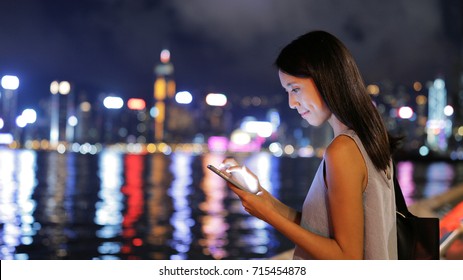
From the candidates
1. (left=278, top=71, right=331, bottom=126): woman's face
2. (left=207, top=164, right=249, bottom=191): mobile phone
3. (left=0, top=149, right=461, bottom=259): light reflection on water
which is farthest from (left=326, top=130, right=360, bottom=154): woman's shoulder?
(left=0, top=149, right=461, bottom=259): light reflection on water

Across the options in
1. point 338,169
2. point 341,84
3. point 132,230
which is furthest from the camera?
point 132,230

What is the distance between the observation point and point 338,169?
179 cm

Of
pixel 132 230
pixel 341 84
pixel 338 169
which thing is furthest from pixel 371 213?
pixel 132 230

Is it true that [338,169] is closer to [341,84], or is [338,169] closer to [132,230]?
[341,84]

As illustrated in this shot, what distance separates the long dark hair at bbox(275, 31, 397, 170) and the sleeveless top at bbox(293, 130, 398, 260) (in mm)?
40

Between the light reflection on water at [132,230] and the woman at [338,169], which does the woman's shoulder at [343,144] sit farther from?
the light reflection on water at [132,230]

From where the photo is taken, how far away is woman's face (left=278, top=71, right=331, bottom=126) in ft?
6.30

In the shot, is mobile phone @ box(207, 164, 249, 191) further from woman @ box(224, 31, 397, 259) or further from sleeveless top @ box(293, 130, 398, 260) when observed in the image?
sleeveless top @ box(293, 130, 398, 260)

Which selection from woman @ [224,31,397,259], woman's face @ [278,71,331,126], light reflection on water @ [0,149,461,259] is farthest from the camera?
light reflection on water @ [0,149,461,259]

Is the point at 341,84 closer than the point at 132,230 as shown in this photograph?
Yes

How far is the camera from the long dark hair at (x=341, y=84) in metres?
1.89

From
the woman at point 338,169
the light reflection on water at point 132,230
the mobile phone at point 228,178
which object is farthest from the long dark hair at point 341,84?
the light reflection on water at point 132,230

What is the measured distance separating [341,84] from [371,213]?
36 centimetres

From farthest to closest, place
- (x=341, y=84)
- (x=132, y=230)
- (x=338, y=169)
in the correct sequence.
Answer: (x=132, y=230), (x=341, y=84), (x=338, y=169)
